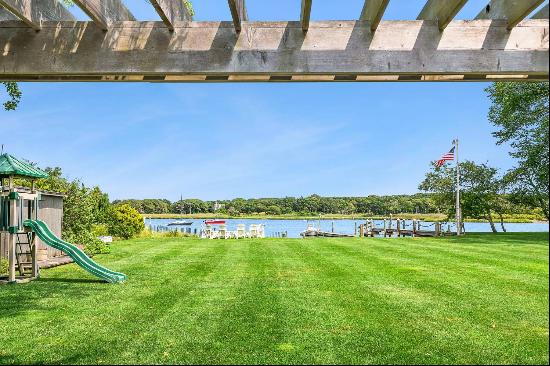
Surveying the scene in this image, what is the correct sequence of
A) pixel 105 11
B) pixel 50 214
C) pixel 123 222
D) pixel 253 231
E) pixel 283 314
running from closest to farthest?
pixel 105 11, pixel 283 314, pixel 50 214, pixel 123 222, pixel 253 231

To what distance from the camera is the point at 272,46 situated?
373cm

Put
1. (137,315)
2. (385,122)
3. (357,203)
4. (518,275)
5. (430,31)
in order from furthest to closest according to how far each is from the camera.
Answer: (385,122), (357,203), (518,275), (137,315), (430,31)

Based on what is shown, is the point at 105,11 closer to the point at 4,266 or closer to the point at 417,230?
the point at 4,266

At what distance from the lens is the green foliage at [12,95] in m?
11.3

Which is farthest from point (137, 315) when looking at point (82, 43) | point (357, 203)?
point (357, 203)

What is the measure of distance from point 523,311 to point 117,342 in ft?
18.2

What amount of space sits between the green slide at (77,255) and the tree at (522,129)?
18.4 metres

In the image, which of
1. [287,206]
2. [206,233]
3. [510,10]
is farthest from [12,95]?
[287,206]

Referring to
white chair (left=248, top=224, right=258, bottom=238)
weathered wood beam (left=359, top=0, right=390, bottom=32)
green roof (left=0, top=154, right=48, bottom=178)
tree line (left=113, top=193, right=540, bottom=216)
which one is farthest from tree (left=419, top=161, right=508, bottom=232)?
weathered wood beam (left=359, top=0, right=390, bottom=32)

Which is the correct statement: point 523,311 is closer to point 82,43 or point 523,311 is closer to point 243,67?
point 243,67

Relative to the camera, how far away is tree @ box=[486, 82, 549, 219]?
21484 millimetres

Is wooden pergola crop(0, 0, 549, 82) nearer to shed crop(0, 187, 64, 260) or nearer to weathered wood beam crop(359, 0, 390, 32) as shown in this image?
weathered wood beam crop(359, 0, 390, 32)

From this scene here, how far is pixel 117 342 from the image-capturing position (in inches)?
208

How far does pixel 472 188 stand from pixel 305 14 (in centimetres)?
2748
